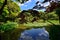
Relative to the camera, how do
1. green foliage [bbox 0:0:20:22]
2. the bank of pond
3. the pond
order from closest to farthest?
green foliage [bbox 0:0:20:22]
the bank of pond
the pond

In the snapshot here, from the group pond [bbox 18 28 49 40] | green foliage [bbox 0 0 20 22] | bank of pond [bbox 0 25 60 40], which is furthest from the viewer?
pond [bbox 18 28 49 40]

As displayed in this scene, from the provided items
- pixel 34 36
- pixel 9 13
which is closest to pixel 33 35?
pixel 34 36

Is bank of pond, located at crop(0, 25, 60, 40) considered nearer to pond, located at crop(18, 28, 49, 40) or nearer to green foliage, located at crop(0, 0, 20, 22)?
pond, located at crop(18, 28, 49, 40)

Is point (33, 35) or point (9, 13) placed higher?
point (9, 13)

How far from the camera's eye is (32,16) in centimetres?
505

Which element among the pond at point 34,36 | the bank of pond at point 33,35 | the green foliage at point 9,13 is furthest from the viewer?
the pond at point 34,36

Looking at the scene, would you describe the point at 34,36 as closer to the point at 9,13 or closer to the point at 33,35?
the point at 33,35

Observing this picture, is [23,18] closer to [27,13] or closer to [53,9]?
[27,13]

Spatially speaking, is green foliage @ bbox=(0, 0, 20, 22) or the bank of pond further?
the bank of pond

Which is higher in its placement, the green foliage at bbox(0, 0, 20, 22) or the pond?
the green foliage at bbox(0, 0, 20, 22)

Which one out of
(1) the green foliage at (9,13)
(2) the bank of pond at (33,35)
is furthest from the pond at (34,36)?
(1) the green foliage at (9,13)

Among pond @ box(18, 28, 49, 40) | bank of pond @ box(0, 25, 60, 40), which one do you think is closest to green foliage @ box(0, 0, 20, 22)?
bank of pond @ box(0, 25, 60, 40)

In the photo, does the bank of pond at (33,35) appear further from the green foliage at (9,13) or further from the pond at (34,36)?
the green foliage at (9,13)

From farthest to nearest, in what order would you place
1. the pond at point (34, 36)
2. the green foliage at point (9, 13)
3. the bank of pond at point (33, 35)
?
the pond at point (34, 36) → the bank of pond at point (33, 35) → the green foliage at point (9, 13)
